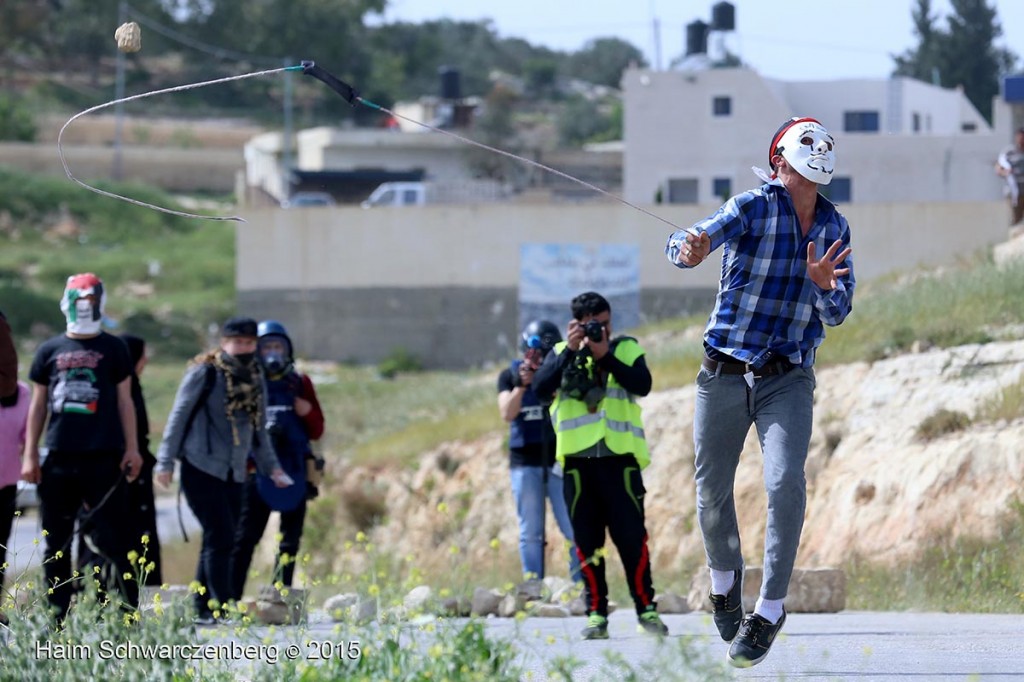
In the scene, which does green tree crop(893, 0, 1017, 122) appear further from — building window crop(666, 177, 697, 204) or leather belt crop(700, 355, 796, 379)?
leather belt crop(700, 355, 796, 379)

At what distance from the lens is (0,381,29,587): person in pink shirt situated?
9.13 meters

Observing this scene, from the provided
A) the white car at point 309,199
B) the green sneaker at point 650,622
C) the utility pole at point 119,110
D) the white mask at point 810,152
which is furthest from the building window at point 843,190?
the white mask at point 810,152

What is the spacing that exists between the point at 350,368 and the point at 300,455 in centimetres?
2960

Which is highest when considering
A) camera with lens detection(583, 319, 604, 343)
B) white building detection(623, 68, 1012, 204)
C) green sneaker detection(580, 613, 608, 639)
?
white building detection(623, 68, 1012, 204)

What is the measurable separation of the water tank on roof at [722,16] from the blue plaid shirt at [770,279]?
58.6m

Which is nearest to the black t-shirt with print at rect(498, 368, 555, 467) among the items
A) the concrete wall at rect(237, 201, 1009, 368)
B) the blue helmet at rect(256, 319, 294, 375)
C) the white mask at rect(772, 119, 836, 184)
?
the blue helmet at rect(256, 319, 294, 375)

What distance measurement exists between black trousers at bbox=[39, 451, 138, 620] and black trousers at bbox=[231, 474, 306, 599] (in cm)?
153

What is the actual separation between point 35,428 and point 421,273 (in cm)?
3218

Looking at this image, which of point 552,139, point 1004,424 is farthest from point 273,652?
point 552,139

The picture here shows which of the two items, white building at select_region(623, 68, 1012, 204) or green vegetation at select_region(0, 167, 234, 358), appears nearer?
white building at select_region(623, 68, 1012, 204)

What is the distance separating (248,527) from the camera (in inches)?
450

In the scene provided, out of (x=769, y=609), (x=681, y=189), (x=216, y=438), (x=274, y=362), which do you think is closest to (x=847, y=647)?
(x=769, y=609)

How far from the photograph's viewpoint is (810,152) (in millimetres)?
6961

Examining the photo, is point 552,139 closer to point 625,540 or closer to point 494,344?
point 494,344
